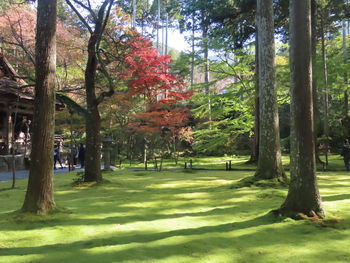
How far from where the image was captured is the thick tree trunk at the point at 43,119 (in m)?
5.51

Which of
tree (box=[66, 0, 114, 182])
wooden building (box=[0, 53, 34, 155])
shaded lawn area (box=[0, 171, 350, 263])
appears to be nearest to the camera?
shaded lawn area (box=[0, 171, 350, 263])

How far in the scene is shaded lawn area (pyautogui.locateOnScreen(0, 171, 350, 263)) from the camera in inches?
145

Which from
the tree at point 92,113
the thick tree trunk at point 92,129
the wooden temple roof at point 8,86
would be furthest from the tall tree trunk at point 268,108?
the wooden temple roof at point 8,86

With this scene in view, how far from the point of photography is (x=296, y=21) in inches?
211

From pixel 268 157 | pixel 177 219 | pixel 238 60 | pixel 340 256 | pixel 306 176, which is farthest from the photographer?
pixel 238 60

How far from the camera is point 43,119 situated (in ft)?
18.2

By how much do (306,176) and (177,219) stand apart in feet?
7.81

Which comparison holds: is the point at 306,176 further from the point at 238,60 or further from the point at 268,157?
the point at 238,60

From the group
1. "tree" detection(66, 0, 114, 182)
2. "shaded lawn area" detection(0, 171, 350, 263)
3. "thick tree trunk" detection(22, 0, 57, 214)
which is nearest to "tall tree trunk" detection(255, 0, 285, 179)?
"shaded lawn area" detection(0, 171, 350, 263)

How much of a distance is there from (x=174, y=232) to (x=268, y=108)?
592 cm

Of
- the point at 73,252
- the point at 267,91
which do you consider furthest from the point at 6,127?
the point at 73,252

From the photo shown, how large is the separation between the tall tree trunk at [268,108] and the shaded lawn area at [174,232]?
1.87m

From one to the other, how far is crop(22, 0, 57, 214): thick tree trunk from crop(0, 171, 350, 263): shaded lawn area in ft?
1.22

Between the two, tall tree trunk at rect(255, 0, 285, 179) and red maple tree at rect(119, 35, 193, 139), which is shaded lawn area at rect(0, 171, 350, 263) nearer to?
tall tree trunk at rect(255, 0, 285, 179)
